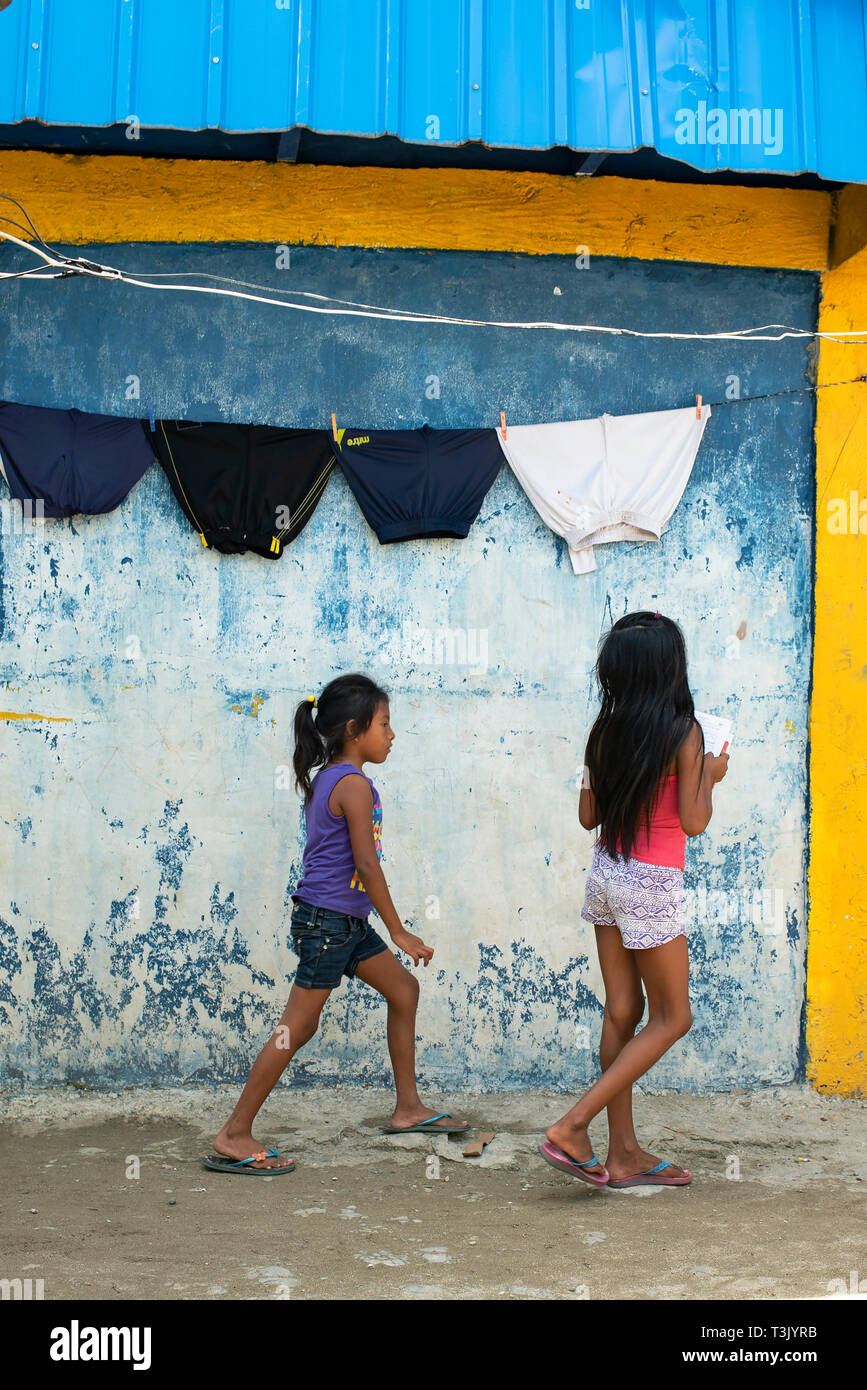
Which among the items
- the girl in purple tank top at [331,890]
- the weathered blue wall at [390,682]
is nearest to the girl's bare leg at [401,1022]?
the girl in purple tank top at [331,890]

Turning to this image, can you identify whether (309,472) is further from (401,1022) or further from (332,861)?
(401,1022)

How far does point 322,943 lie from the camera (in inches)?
165

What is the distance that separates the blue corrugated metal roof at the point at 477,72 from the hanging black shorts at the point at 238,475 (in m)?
1.15

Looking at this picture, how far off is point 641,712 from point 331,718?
1.11m

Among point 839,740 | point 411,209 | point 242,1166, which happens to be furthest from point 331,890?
point 411,209

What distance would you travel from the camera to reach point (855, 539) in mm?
5188

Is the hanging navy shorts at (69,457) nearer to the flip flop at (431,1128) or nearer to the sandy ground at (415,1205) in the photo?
the sandy ground at (415,1205)

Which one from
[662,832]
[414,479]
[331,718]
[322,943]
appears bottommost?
[322,943]

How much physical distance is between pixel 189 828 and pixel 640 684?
2122mm

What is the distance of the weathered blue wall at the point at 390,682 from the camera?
4.99 metres

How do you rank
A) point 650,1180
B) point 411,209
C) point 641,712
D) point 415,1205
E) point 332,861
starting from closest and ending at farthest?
point 641,712
point 415,1205
point 650,1180
point 332,861
point 411,209

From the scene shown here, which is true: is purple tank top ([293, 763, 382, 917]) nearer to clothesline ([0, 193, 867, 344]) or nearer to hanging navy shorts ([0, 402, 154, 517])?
hanging navy shorts ([0, 402, 154, 517])

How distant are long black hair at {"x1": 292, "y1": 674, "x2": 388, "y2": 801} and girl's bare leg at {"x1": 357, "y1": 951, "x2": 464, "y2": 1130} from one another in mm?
672

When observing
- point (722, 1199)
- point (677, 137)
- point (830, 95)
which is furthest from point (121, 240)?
point (722, 1199)
